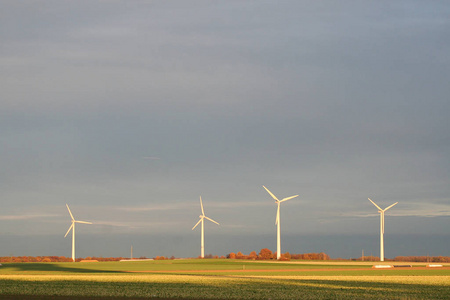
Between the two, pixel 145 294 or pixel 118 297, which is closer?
A: pixel 118 297

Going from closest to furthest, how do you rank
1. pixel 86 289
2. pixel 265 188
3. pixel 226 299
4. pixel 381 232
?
pixel 226 299
pixel 86 289
pixel 265 188
pixel 381 232

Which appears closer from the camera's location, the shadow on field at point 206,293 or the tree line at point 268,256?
the shadow on field at point 206,293

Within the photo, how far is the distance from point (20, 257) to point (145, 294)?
14948 centimetres

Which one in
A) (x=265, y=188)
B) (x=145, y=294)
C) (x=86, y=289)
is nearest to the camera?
(x=145, y=294)

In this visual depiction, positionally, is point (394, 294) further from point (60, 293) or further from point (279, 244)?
Answer: point (279, 244)

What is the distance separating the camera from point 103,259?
610ft

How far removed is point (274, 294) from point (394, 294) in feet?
34.1

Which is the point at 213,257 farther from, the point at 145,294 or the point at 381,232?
the point at 145,294

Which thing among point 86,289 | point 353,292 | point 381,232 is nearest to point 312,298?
point 353,292

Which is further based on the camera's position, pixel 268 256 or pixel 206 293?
pixel 268 256

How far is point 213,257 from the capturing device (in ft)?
591

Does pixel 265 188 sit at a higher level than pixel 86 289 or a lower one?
higher

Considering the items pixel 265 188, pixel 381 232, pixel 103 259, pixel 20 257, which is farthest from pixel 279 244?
pixel 20 257

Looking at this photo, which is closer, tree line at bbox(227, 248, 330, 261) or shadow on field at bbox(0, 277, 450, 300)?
shadow on field at bbox(0, 277, 450, 300)
